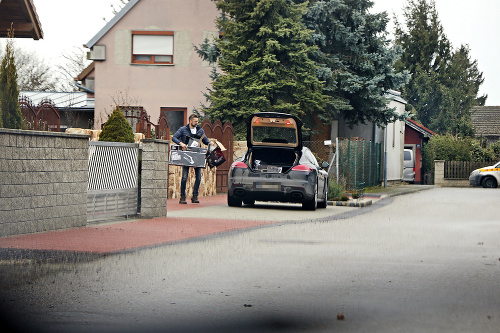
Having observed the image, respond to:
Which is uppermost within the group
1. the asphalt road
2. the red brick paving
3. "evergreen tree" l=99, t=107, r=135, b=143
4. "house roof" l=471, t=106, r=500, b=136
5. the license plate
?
"house roof" l=471, t=106, r=500, b=136

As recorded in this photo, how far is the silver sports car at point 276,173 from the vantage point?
1827 centimetres

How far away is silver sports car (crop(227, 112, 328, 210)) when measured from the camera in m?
18.3

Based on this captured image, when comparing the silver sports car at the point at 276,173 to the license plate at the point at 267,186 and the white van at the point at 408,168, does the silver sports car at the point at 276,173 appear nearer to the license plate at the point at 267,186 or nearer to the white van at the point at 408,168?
the license plate at the point at 267,186

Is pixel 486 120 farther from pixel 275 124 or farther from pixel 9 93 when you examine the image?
pixel 9 93

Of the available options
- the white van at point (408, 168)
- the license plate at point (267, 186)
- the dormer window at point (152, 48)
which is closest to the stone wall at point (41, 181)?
the license plate at point (267, 186)

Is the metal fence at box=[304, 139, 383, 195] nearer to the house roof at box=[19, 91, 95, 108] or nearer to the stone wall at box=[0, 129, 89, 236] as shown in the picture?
the stone wall at box=[0, 129, 89, 236]

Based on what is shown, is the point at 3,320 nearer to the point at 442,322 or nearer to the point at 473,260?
the point at 442,322

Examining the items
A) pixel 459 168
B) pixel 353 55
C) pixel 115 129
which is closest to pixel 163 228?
pixel 115 129

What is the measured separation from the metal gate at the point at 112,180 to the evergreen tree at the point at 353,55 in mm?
15552

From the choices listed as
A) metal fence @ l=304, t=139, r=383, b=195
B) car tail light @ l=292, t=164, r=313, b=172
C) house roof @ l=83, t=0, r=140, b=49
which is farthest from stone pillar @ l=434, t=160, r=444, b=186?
car tail light @ l=292, t=164, r=313, b=172

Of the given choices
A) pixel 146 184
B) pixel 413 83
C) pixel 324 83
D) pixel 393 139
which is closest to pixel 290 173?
pixel 146 184

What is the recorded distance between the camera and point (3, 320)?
20.0 ft

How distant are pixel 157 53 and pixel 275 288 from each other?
31.1 meters

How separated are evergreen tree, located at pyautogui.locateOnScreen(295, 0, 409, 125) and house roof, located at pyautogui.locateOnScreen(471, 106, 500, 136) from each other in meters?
42.3
